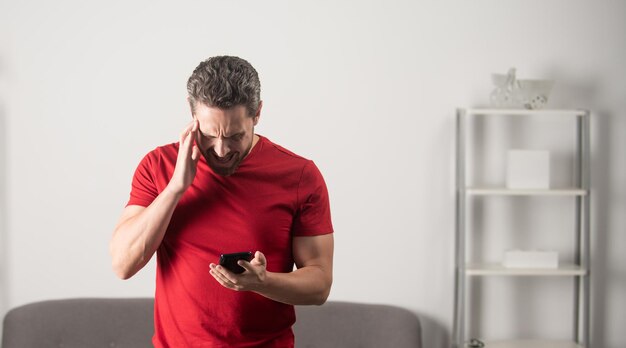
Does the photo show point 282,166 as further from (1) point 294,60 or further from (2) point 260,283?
(1) point 294,60

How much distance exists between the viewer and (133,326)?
3.15 meters

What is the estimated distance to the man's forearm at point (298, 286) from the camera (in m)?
1.51

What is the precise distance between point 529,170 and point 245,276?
199 centimetres

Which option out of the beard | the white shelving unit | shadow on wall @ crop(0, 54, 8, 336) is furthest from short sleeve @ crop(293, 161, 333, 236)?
shadow on wall @ crop(0, 54, 8, 336)

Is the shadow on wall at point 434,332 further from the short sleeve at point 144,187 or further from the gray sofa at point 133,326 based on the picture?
the short sleeve at point 144,187

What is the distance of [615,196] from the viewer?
3.31 m

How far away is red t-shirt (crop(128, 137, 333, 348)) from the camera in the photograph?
158cm

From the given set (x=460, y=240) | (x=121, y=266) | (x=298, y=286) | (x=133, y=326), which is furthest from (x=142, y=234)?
(x=460, y=240)

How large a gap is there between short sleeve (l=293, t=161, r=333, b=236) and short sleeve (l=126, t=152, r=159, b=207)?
0.32 metres

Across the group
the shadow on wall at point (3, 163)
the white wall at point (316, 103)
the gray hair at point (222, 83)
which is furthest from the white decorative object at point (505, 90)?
the shadow on wall at point (3, 163)

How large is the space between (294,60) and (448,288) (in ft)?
4.06

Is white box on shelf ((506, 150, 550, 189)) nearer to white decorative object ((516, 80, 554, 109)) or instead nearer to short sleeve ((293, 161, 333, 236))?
white decorative object ((516, 80, 554, 109))

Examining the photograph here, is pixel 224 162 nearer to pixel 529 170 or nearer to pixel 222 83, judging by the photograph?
pixel 222 83

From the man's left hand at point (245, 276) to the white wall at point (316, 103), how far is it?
1.84 metres
